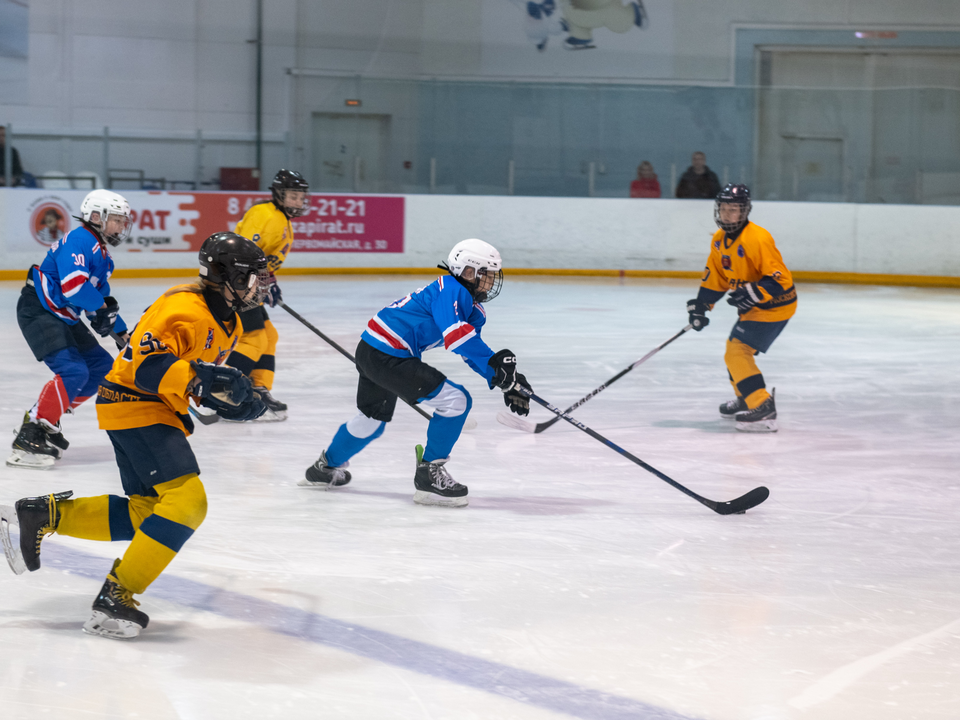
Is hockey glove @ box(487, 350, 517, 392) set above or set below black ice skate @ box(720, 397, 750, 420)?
above

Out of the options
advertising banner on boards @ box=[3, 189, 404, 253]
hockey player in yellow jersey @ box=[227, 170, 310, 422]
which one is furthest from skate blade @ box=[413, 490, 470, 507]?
advertising banner on boards @ box=[3, 189, 404, 253]

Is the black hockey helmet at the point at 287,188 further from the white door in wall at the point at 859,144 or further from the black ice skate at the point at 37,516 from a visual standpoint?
the white door in wall at the point at 859,144

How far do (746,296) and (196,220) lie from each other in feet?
25.2

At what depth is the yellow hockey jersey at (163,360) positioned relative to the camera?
2.42 metres

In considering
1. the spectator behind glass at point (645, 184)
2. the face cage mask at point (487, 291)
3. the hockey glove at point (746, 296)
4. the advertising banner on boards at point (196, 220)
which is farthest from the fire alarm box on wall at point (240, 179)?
the face cage mask at point (487, 291)

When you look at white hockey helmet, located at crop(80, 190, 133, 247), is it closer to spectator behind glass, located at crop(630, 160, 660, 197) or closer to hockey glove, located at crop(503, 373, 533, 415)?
hockey glove, located at crop(503, 373, 533, 415)

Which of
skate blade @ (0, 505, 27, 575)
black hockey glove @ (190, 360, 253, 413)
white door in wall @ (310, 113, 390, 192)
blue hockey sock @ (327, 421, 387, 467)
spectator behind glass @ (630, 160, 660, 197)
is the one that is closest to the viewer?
black hockey glove @ (190, 360, 253, 413)

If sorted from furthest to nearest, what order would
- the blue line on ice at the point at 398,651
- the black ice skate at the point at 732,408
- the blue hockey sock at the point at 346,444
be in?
the black ice skate at the point at 732,408, the blue hockey sock at the point at 346,444, the blue line on ice at the point at 398,651

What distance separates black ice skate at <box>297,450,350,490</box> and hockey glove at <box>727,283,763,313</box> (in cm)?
211

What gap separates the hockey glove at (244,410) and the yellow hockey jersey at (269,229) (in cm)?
283

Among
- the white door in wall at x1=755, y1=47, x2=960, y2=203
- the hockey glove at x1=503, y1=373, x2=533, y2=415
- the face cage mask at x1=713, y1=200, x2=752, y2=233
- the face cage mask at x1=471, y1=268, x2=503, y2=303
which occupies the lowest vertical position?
the hockey glove at x1=503, y1=373, x2=533, y2=415

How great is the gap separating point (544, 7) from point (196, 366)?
44.9 ft

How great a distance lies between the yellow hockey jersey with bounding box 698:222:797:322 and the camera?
5.13 metres

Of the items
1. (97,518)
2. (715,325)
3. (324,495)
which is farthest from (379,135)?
(97,518)
